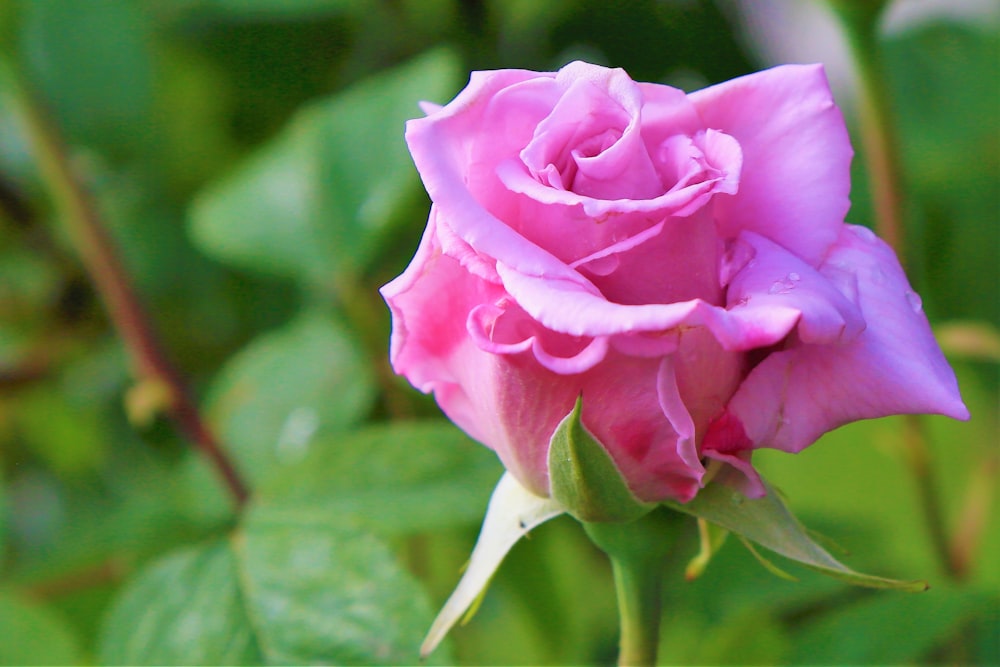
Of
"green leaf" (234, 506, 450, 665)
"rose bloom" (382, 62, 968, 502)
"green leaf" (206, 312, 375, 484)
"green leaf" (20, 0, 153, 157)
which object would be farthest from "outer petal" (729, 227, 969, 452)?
"green leaf" (20, 0, 153, 157)

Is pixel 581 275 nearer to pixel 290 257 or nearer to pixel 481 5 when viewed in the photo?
pixel 290 257

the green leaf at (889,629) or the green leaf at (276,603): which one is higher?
the green leaf at (276,603)

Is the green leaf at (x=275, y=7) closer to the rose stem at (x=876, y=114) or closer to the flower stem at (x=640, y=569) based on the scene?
the rose stem at (x=876, y=114)

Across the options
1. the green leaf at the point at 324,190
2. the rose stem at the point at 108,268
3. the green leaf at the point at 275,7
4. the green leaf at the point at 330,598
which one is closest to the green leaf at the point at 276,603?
the green leaf at the point at 330,598

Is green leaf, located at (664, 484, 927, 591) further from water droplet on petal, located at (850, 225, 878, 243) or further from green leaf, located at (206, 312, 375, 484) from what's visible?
green leaf, located at (206, 312, 375, 484)

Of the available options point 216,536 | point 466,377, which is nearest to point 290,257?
point 216,536

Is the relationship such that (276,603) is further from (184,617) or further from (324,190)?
(324,190)
